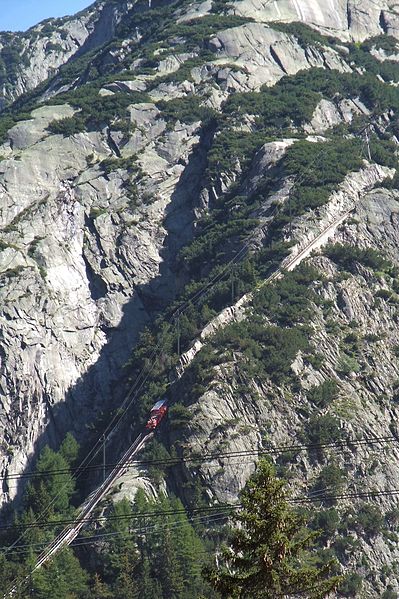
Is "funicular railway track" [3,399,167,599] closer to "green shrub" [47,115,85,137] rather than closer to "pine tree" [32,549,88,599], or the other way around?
"pine tree" [32,549,88,599]

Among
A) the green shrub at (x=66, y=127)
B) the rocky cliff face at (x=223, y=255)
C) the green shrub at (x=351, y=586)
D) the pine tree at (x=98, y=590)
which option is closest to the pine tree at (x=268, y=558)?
the pine tree at (x=98, y=590)

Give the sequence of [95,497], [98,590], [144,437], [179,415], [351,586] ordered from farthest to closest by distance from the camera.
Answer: [144,437]
[179,415]
[95,497]
[351,586]
[98,590]

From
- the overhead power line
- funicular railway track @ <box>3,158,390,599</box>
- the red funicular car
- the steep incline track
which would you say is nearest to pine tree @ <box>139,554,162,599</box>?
the steep incline track

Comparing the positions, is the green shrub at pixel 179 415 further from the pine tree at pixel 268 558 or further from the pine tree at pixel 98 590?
the pine tree at pixel 268 558

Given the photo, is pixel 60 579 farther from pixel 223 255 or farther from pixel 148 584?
pixel 223 255

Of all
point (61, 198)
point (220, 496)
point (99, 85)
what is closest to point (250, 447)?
point (220, 496)

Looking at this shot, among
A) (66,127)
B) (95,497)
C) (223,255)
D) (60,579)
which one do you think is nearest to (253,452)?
(95,497)
